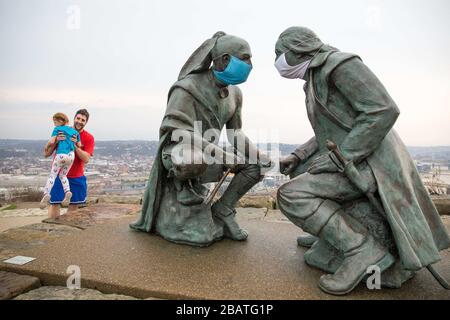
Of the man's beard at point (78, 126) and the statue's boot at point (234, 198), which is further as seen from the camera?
the man's beard at point (78, 126)

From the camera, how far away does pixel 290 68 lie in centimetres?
227

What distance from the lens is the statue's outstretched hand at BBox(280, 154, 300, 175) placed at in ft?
8.69

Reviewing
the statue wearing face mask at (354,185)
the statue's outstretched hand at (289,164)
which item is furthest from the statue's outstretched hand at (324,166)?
the statue's outstretched hand at (289,164)

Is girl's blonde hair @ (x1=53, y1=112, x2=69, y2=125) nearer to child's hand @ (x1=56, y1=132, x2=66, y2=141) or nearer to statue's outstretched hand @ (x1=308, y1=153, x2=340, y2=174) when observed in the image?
child's hand @ (x1=56, y1=132, x2=66, y2=141)

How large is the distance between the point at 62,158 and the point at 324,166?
11.5ft

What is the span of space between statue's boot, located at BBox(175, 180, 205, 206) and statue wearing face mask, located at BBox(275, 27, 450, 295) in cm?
92

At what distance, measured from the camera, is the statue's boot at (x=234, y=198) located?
2986mm

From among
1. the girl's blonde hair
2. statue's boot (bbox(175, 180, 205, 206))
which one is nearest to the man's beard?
the girl's blonde hair

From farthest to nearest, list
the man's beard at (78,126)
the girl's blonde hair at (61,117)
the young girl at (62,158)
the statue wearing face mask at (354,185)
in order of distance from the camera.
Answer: the man's beard at (78,126) → the girl's blonde hair at (61,117) → the young girl at (62,158) → the statue wearing face mask at (354,185)

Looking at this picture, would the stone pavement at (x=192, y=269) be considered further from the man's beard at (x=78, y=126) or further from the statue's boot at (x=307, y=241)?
the man's beard at (x=78, y=126)

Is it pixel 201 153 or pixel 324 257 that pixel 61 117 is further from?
Result: pixel 324 257

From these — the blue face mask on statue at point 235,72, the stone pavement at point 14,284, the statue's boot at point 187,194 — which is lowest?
the stone pavement at point 14,284

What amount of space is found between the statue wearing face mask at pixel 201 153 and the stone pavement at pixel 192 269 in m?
0.18
